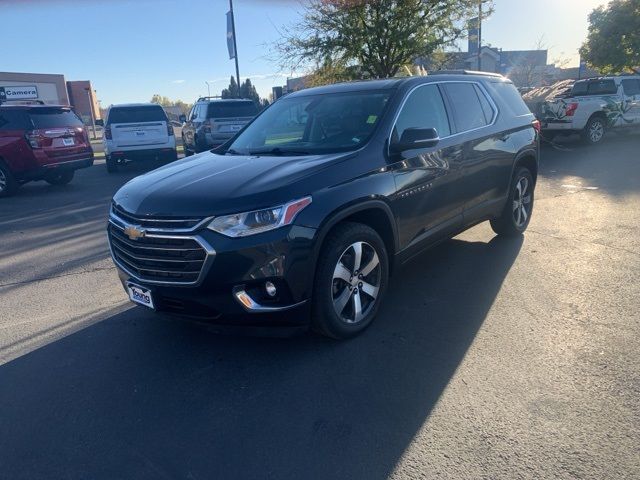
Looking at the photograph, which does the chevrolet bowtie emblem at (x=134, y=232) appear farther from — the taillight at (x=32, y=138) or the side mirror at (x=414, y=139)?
the taillight at (x=32, y=138)

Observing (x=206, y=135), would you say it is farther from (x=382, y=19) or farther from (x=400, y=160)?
(x=400, y=160)

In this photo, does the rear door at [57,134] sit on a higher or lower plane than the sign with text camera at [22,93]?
lower

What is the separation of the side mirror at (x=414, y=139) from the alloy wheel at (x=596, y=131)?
12.4m

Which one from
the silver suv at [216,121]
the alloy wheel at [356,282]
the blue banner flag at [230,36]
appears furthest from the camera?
the blue banner flag at [230,36]

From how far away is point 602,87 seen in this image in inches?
572

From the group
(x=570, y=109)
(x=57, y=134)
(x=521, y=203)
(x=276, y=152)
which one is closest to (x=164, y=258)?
(x=276, y=152)

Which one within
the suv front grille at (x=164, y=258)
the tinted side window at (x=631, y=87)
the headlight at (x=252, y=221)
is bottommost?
the suv front grille at (x=164, y=258)

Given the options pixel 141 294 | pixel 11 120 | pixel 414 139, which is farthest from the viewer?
pixel 11 120

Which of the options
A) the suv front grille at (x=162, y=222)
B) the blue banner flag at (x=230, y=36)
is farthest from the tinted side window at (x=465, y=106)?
the blue banner flag at (x=230, y=36)

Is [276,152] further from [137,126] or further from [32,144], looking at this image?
[137,126]

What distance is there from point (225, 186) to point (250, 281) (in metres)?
0.67

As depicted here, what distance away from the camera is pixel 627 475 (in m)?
2.32

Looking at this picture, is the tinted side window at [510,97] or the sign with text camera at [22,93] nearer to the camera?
the tinted side window at [510,97]

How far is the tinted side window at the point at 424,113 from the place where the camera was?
4.11m
